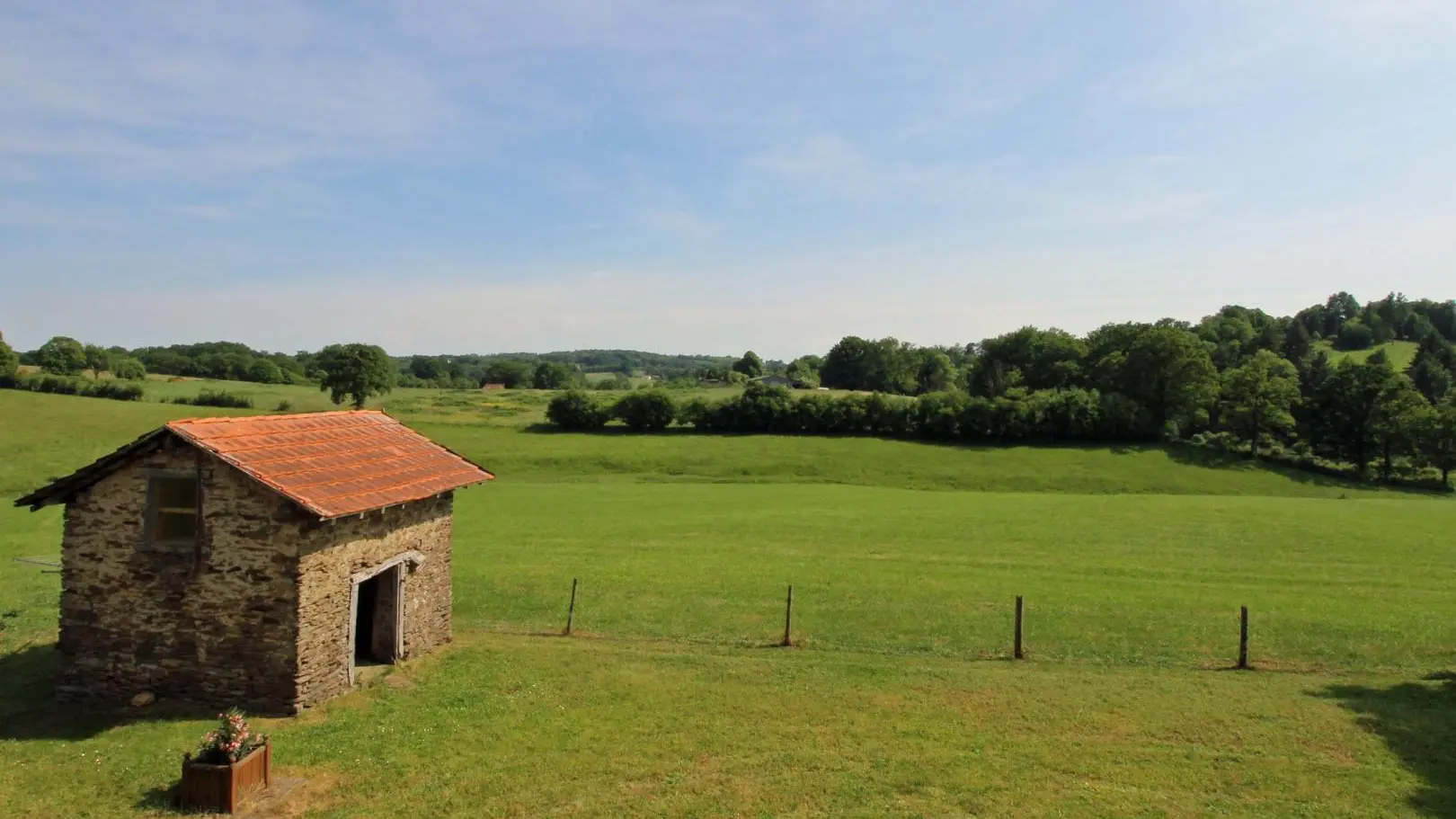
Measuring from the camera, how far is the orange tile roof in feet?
47.9

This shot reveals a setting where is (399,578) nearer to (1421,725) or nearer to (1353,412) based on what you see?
(1421,725)

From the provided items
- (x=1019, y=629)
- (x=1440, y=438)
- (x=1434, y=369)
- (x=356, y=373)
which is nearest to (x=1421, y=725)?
(x=1019, y=629)

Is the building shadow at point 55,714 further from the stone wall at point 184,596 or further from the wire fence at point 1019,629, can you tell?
the wire fence at point 1019,629

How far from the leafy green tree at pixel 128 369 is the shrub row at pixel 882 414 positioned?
58.2 metres

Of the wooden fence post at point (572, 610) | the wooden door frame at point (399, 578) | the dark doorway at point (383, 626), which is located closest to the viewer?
the wooden door frame at point (399, 578)

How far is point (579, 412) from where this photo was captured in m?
79.9

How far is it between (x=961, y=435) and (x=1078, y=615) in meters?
54.9

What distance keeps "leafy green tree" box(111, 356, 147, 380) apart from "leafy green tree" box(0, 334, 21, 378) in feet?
45.2

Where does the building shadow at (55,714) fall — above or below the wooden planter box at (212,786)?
below

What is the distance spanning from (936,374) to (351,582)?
452ft

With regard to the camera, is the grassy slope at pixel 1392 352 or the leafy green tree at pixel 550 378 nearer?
the grassy slope at pixel 1392 352

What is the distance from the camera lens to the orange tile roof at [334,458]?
14.6m

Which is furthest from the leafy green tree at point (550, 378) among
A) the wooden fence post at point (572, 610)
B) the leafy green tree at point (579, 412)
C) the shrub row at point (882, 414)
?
the wooden fence post at point (572, 610)

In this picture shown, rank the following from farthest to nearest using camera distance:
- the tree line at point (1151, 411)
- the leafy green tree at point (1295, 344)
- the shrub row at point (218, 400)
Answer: the leafy green tree at point (1295, 344) → the shrub row at point (218, 400) → the tree line at point (1151, 411)
